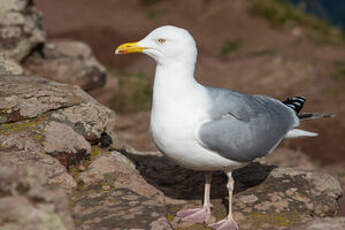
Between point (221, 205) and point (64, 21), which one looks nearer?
point (221, 205)

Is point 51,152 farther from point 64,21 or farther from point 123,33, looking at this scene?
point 64,21

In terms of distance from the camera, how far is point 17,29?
8227mm

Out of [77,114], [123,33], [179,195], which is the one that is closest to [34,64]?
[77,114]

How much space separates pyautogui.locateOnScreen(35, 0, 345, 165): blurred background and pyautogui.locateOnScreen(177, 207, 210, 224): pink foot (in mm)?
3653

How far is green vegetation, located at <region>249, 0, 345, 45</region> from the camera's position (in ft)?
52.2

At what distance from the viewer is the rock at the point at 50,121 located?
14.1 feet

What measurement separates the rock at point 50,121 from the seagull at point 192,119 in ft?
2.88

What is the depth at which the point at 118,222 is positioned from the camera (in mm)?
3654

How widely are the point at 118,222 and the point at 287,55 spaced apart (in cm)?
1135

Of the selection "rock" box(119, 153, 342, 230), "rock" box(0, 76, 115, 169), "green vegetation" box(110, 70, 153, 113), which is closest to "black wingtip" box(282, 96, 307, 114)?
"rock" box(119, 153, 342, 230)

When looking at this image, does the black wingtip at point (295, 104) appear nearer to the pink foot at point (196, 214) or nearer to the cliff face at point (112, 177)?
the cliff face at point (112, 177)

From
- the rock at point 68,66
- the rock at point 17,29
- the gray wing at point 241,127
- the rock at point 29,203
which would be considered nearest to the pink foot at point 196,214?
the gray wing at point 241,127

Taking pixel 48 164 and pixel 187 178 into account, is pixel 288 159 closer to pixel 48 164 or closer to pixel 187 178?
pixel 187 178

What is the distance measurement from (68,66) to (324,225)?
6.86 meters
